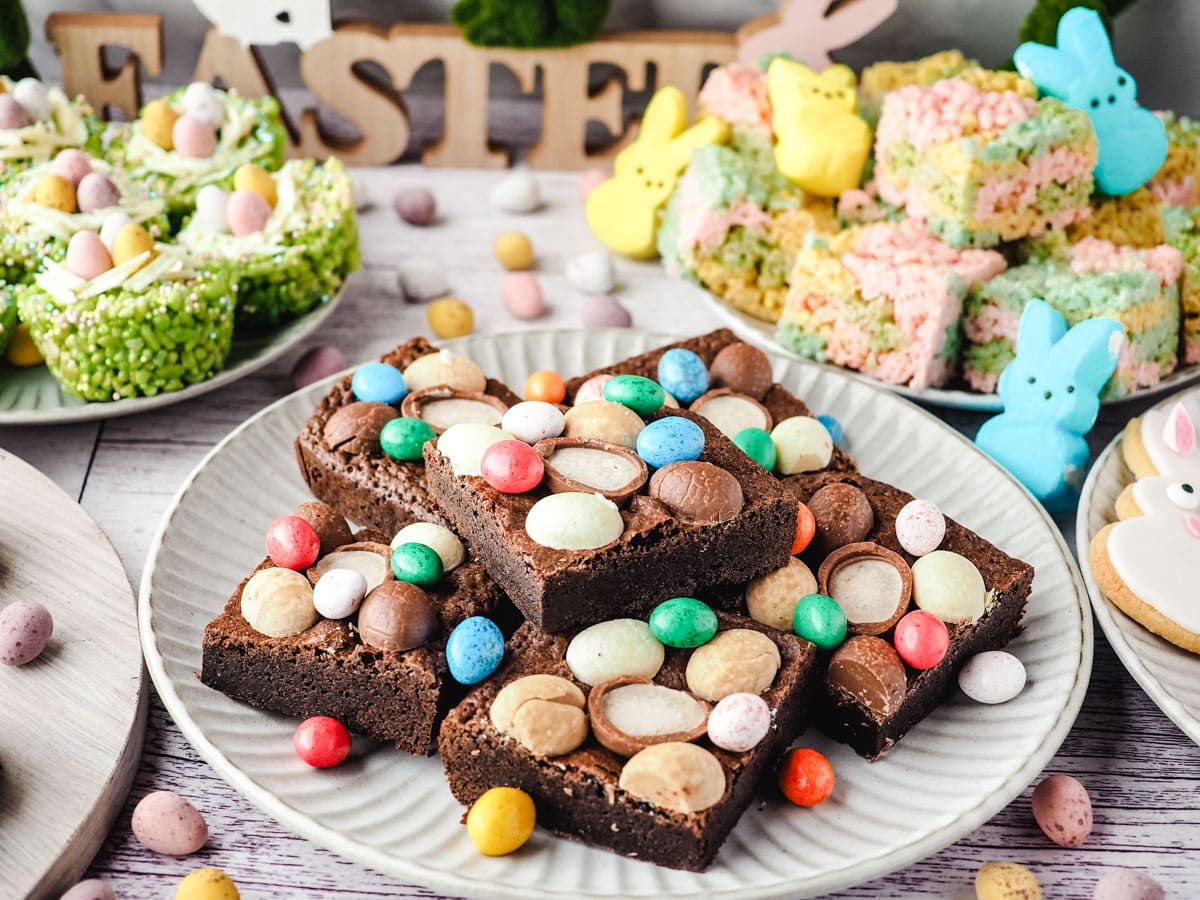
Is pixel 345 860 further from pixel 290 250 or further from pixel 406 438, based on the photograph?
pixel 290 250

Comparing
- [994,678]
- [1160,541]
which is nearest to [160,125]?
[994,678]

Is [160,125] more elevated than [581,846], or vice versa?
[160,125]

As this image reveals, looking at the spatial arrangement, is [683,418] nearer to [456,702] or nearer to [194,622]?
[456,702]

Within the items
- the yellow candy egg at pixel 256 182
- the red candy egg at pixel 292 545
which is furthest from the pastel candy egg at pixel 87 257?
the red candy egg at pixel 292 545

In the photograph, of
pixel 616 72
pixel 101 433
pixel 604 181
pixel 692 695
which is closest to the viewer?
pixel 692 695

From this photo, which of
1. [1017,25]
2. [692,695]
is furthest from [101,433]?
[1017,25]

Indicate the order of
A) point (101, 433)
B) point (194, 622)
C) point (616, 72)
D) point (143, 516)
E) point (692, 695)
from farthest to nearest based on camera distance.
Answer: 1. point (616, 72)
2. point (101, 433)
3. point (143, 516)
4. point (194, 622)
5. point (692, 695)

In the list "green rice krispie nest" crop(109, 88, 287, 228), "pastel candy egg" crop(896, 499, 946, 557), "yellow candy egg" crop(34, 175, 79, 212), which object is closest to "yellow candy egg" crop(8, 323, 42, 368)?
"yellow candy egg" crop(34, 175, 79, 212)

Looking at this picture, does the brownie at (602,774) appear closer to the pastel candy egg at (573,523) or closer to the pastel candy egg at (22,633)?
the pastel candy egg at (573,523)
